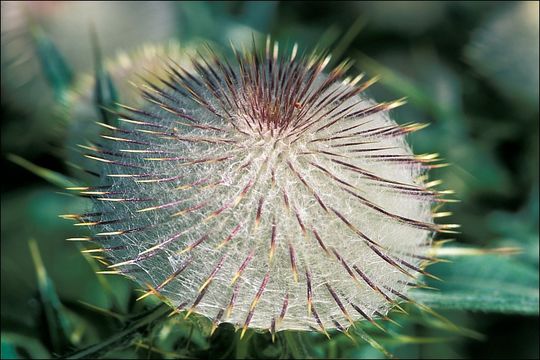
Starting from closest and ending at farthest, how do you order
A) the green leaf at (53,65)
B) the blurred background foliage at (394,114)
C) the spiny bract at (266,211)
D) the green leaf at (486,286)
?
the spiny bract at (266,211), the green leaf at (486,286), the blurred background foliage at (394,114), the green leaf at (53,65)

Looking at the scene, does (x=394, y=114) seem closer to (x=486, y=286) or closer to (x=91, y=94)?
(x=486, y=286)

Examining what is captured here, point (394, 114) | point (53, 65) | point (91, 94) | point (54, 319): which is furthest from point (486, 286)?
point (53, 65)

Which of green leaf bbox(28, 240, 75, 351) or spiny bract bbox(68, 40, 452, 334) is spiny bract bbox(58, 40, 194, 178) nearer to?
green leaf bbox(28, 240, 75, 351)

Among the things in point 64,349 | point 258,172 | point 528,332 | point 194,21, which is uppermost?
point 194,21

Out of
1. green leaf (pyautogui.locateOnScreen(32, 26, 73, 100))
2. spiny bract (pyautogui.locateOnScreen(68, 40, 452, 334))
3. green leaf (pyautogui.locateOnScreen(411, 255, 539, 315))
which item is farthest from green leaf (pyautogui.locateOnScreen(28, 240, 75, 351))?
green leaf (pyautogui.locateOnScreen(411, 255, 539, 315))

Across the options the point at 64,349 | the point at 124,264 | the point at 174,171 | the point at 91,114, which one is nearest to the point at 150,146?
the point at 174,171

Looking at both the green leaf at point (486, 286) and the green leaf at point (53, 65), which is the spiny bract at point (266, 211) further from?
the green leaf at point (53, 65)

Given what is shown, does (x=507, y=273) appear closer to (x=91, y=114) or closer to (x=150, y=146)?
(x=150, y=146)

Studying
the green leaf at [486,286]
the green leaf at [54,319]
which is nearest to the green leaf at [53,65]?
the green leaf at [54,319]
